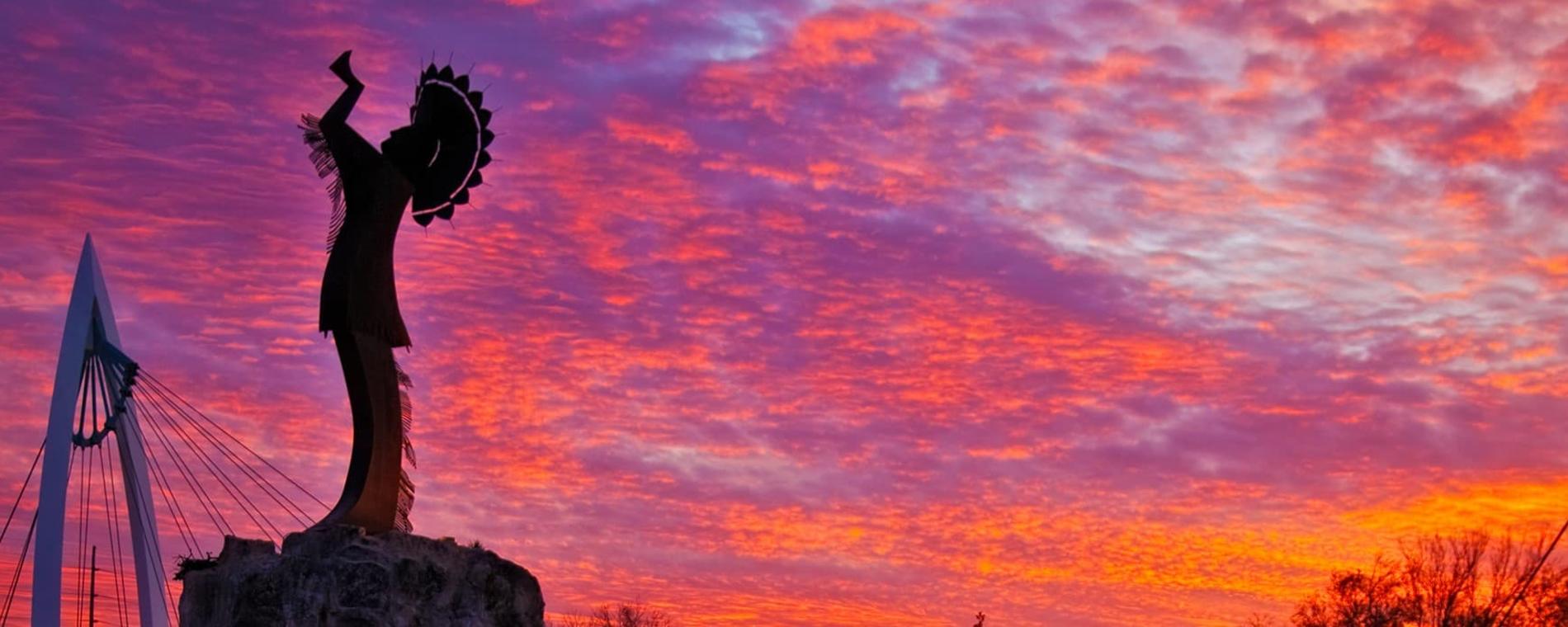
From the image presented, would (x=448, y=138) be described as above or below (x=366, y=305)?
above

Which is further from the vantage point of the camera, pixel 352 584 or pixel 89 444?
pixel 89 444

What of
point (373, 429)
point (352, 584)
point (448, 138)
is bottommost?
point (352, 584)

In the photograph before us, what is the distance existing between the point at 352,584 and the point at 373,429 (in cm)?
262

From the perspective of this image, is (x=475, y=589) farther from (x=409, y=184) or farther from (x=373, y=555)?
(x=409, y=184)

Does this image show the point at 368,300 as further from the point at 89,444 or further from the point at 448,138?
the point at 89,444

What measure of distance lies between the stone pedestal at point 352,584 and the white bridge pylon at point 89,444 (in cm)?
1117

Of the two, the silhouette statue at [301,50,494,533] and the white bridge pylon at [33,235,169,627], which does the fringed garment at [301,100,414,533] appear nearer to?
the silhouette statue at [301,50,494,533]

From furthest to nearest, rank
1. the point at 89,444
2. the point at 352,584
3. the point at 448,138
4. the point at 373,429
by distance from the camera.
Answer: the point at 89,444 < the point at 448,138 < the point at 373,429 < the point at 352,584

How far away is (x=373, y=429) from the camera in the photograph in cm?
2347

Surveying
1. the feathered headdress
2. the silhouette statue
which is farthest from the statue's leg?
the feathered headdress

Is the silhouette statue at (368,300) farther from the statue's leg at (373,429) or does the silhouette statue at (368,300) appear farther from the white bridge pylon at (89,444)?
the white bridge pylon at (89,444)

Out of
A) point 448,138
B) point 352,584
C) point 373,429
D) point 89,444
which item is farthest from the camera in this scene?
point 89,444

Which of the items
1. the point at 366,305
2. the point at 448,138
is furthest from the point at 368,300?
the point at 448,138

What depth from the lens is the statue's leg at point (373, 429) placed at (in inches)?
901
